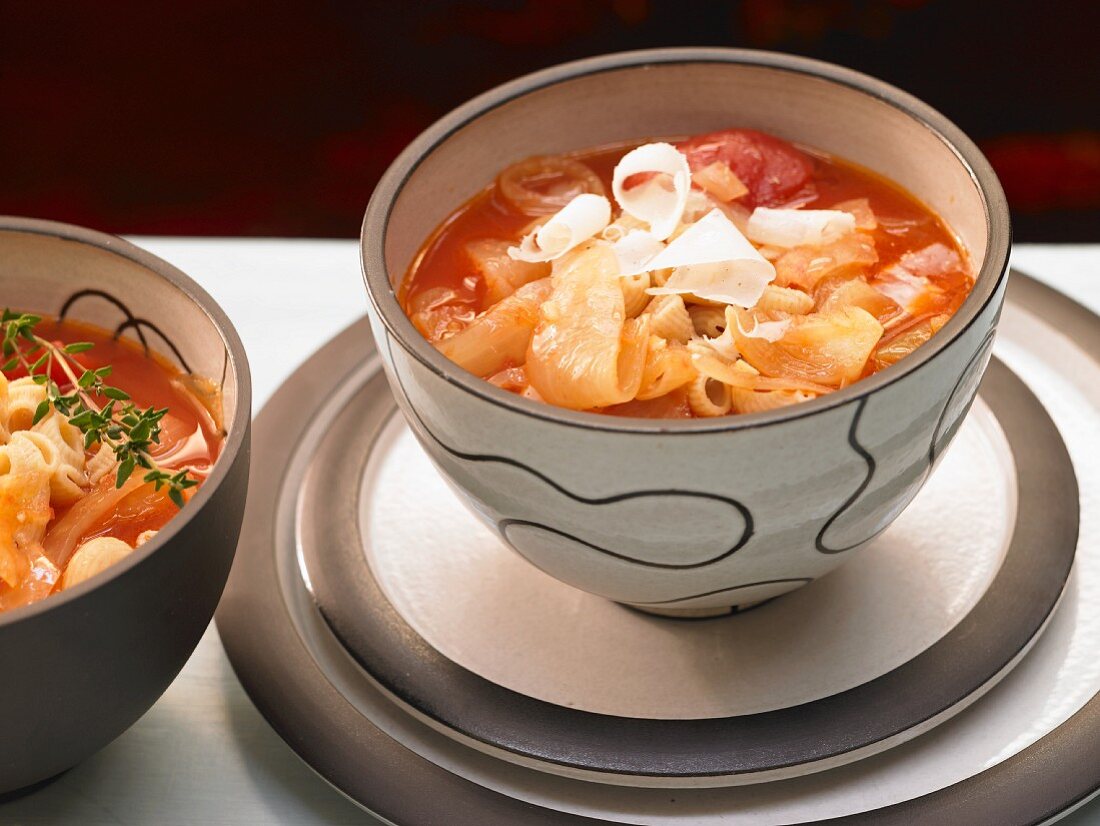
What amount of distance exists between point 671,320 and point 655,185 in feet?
0.75

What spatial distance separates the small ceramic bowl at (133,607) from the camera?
3.32ft

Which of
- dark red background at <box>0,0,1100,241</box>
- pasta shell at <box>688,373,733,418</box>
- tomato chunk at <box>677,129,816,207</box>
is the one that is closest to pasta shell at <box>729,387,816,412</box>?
pasta shell at <box>688,373,733,418</box>

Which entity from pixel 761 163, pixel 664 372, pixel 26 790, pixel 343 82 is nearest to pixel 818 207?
pixel 761 163

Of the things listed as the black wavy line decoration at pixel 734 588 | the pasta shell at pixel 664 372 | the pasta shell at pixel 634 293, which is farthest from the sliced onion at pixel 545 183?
the black wavy line decoration at pixel 734 588

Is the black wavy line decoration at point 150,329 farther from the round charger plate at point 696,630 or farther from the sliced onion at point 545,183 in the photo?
the sliced onion at point 545,183

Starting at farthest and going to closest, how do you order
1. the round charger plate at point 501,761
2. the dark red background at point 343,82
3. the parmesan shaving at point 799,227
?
the dark red background at point 343,82 → the parmesan shaving at point 799,227 → the round charger plate at point 501,761

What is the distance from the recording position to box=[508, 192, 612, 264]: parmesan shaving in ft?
4.21

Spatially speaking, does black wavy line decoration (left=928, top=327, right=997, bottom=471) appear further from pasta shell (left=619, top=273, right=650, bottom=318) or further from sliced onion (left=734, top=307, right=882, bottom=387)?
pasta shell (left=619, top=273, right=650, bottom=318)

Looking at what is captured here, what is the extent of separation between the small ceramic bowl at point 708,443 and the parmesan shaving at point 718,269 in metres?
0.19

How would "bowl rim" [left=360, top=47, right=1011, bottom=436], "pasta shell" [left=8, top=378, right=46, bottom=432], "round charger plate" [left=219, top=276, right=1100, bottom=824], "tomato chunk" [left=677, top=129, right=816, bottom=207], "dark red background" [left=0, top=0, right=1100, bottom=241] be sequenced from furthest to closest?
"dark red background" [left=0, top=0, right=1100, bottom=241] < "tomato chunk" [left=677, top=129, right=816, bottom=207] < "pasta shell" [left=8, top=378, right=46, bottom=432] < "round charger plate" [left=219, top=276, right=1100, bottom=824] < "bowl rim" [left=360, top=47, right=1011, bottom=436]

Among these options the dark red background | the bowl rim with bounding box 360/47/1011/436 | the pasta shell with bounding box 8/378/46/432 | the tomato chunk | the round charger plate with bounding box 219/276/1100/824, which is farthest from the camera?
the dark red background

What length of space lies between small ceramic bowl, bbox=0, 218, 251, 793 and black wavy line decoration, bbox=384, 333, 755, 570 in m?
0.16

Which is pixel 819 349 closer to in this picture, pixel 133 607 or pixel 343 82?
pixel 133 607

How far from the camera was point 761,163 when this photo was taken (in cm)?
141
